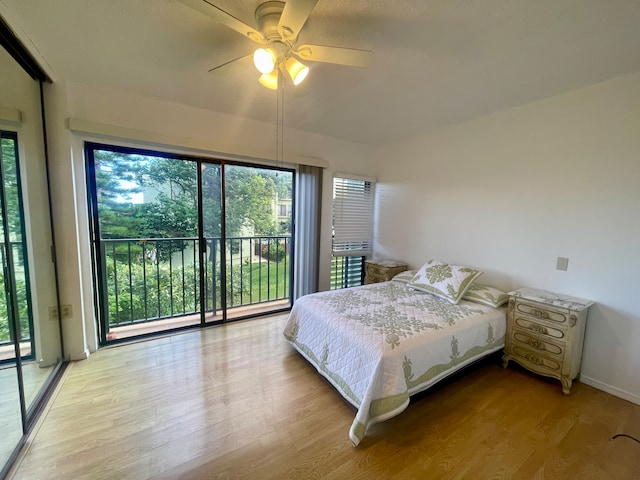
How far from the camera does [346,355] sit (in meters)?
1.82

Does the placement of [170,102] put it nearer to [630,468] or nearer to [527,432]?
[527,432]

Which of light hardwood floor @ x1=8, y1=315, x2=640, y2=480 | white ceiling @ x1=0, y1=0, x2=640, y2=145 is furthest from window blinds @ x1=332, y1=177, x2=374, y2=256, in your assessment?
light hardwood floor @ x1=8, y1=315, x2=640, y2=480

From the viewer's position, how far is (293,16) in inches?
46.4

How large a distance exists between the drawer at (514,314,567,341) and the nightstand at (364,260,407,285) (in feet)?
4.72

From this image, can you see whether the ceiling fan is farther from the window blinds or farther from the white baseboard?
the white baseboard

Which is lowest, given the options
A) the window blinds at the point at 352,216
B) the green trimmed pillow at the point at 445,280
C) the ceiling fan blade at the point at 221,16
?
the green trimmed pillow at the point at 445,280

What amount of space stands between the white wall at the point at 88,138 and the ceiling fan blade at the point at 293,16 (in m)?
1.73

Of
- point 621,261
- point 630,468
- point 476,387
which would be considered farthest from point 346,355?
point 621,261

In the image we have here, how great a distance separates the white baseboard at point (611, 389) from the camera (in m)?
1.96

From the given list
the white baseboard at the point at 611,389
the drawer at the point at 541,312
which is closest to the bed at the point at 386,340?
the drawer at the point at 541,312

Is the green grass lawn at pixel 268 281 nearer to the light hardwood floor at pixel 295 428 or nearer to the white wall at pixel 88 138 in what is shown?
the light hardwood floor at pixel 295 428

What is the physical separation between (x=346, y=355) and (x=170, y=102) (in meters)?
2.89

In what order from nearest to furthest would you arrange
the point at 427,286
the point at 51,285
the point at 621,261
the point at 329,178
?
the point at 621,261 < the point at 51,285 < the point at 427,286 < the point at 329,178

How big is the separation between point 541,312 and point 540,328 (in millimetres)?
136
